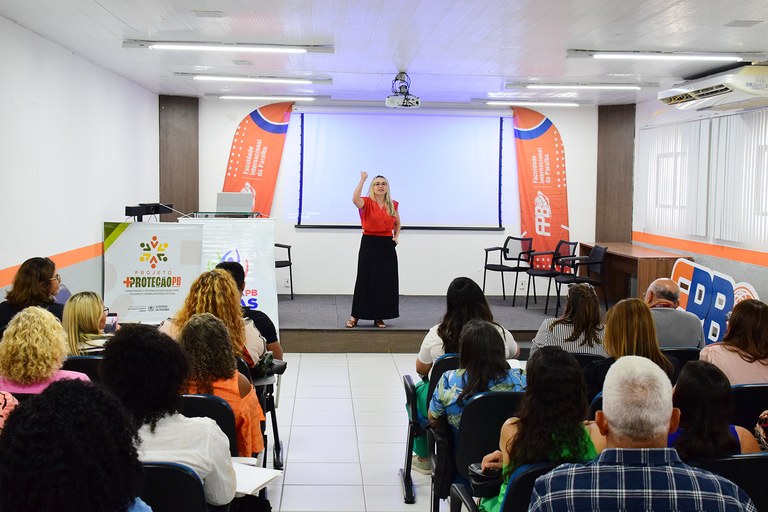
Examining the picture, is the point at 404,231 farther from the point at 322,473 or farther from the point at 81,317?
the point at 81,317

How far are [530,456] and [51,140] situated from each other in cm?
588

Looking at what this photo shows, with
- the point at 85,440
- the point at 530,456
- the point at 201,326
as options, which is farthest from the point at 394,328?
the point at 85,440

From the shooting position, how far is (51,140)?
7008 millimetres

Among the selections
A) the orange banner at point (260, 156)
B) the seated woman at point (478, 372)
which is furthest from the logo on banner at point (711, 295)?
the orange banner at point (260, 156)

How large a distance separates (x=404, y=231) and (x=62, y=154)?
5.19 metres

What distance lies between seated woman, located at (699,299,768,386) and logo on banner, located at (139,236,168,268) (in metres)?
5.45

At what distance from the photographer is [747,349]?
3.83 metres

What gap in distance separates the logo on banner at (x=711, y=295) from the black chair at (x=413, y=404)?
349 cm

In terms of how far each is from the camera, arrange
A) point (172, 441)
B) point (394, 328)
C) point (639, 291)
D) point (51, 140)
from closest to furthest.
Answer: point (172, 441) < point (51, 140) < point (394, 328) < point (639, 291)

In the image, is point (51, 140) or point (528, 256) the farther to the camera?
point (528, 256)

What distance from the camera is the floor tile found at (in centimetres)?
468

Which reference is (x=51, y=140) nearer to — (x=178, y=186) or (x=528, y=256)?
(x=178, y=186)

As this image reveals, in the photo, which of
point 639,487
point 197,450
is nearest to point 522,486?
point 639,487

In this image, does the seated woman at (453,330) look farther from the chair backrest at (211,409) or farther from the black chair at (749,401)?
the chair backrest at (211,409)
